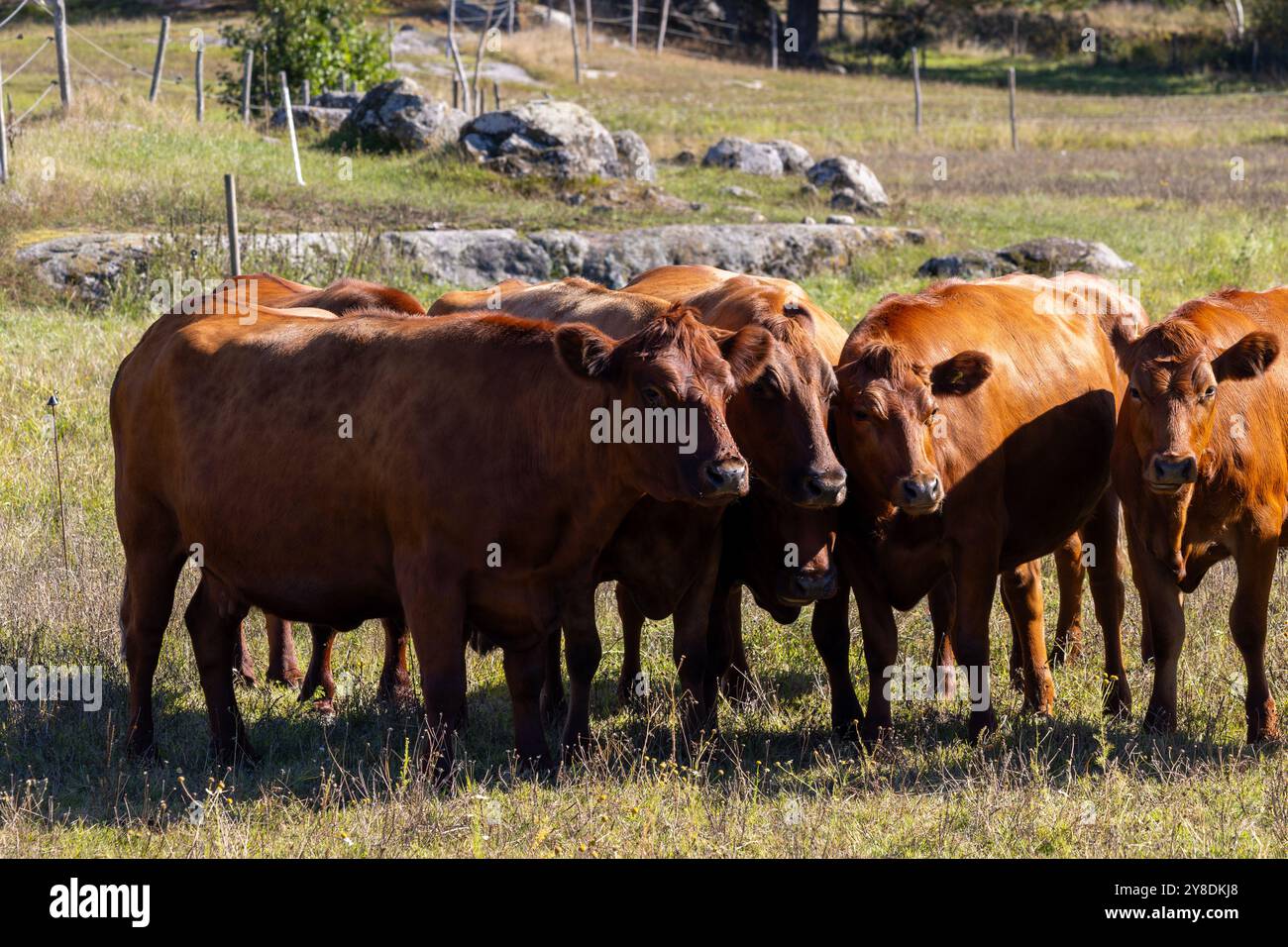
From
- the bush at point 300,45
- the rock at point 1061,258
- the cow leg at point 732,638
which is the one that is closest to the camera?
the cow leg at point 732,638

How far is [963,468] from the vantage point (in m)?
7.48

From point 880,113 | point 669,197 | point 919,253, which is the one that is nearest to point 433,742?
point 919,253

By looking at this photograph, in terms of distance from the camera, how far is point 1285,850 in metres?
6.06

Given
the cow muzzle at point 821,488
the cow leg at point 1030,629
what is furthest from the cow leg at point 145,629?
the cow leg at point 1030,629

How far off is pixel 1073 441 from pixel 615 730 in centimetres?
292

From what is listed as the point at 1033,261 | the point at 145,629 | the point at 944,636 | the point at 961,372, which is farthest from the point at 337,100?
the point at 961,372

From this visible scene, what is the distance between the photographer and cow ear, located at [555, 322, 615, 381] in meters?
6.69

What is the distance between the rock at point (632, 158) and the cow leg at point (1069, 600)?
50.8 ft

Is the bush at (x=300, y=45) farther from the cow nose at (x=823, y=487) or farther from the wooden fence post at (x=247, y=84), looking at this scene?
the cow nose at (x=823, y=487)

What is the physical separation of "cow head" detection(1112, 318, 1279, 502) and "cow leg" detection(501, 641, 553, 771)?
2948 mm

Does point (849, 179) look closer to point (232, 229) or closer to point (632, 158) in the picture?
point (632, 158)

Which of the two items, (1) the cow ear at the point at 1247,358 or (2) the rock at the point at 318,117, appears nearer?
(1) the cow ear at the point at 1247,358

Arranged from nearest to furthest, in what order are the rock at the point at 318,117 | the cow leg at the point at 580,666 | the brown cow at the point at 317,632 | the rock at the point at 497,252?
the cow leg at the point at 580,666 → the brown cow at the point at 317,632 → the rock at the point at 497,252 → the rock at the point at 318,117

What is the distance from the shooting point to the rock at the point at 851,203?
23.9m
